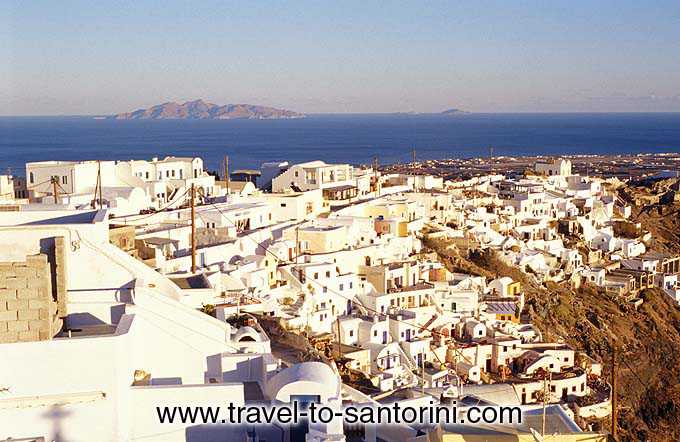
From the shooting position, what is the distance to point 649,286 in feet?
112

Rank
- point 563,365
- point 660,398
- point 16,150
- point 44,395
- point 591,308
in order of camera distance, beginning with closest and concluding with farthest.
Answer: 1. point 44,395
2. point 563,365
3. point 660,398
4. point 591,308
5. point 16,150

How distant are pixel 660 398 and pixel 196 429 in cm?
2005

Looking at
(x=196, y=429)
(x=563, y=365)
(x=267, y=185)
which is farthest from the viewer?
(x=267, y=185)

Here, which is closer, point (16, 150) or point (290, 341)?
point (290, 341)

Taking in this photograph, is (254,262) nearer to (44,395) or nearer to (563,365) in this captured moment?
(563,365)

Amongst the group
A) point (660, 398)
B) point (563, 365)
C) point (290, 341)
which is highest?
point (290, 341)

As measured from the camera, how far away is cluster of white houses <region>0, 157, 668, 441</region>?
9008 mm

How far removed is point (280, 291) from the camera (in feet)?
66.9

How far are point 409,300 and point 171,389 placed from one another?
46.9 ft

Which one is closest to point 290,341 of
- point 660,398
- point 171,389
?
point 171,389

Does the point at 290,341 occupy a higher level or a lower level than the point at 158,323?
lower

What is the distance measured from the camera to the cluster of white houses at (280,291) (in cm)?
901

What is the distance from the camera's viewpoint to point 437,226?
109 ft

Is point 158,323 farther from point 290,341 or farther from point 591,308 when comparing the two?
point 591,308
